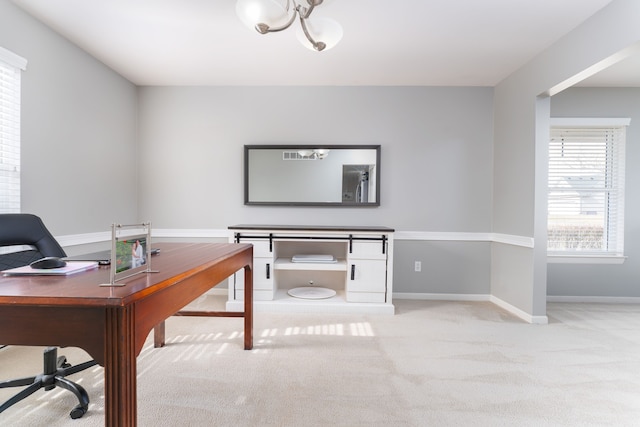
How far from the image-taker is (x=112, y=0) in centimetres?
220

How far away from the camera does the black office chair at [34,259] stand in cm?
156

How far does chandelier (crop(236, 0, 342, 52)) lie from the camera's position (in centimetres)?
182

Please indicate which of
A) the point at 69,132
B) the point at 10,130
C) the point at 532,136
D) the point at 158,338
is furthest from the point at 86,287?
the point at 532,136

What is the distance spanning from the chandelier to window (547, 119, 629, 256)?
119 inches

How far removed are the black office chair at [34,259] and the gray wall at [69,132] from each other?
81cm

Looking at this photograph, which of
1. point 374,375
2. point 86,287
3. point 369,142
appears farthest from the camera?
point 369,142

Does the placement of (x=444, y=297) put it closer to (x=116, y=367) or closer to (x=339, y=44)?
(x=339, y=44)

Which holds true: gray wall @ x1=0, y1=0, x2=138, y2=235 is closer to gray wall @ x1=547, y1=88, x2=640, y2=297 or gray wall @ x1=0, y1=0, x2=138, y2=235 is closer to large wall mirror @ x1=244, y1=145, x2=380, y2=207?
large wall mirror @ x1=244, y1=145, x2=380, y2=207

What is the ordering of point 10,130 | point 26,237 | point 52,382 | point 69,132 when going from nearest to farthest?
point 52,382, point 26,237, point 10,130, point 69,132

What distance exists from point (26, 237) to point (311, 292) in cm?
240

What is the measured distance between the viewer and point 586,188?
12.0 feet

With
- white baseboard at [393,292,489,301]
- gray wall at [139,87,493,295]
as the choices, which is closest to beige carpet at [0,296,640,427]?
white baseboard at [393,292,489,301]

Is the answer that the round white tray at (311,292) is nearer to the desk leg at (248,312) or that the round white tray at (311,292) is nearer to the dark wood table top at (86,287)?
the desk leg at (248,312)

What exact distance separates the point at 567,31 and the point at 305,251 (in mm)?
3056
